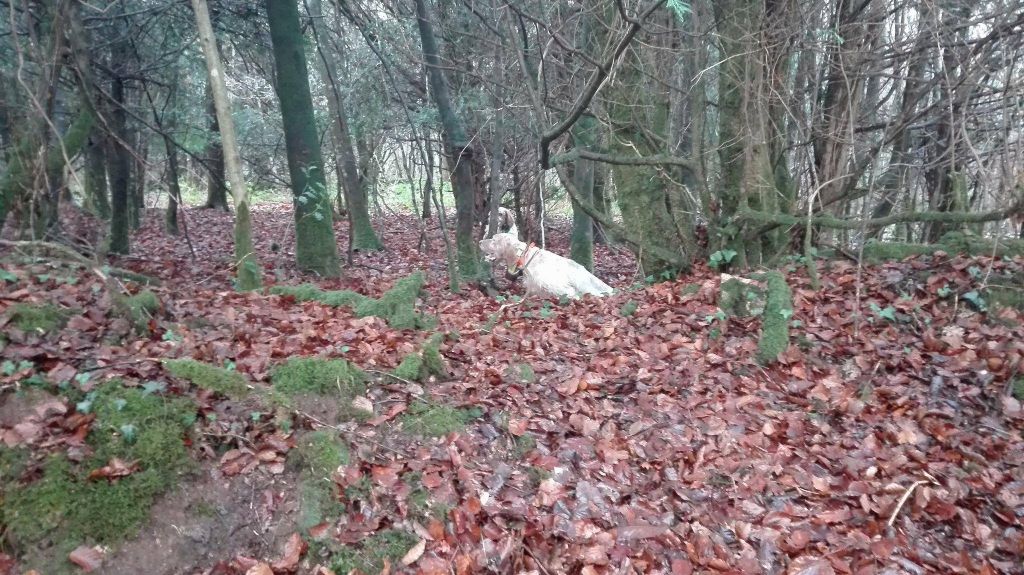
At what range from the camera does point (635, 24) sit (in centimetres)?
463

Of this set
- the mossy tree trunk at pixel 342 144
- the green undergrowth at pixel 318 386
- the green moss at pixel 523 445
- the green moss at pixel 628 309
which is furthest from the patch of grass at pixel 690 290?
the mossy tree trunk at pixel 342 144

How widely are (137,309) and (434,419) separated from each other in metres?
2.18

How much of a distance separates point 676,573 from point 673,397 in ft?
5.41

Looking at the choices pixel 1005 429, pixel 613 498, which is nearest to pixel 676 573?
pixel 613 498

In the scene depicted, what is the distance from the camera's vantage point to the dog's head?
8602 mm

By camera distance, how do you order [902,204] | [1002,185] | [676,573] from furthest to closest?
[902,204]
[1002,185]
[676,573]

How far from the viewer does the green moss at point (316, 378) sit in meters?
3.77

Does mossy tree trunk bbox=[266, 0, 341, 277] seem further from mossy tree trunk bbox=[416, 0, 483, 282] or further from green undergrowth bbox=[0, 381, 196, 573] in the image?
green undergrowth bbox=[0, 381, 196, 573]

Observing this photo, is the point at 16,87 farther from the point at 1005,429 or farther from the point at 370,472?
the point at 1005,429

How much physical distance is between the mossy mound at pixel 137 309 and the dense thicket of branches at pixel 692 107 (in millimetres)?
2266

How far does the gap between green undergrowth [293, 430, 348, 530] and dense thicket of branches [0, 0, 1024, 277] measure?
361 cm

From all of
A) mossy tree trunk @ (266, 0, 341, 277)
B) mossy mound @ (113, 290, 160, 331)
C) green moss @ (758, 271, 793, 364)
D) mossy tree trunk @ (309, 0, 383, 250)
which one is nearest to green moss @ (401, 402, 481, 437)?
mossy mound @ (113, 290, 160, 331)

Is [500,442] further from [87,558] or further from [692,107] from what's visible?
[692,107]

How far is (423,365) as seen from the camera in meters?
4.34
